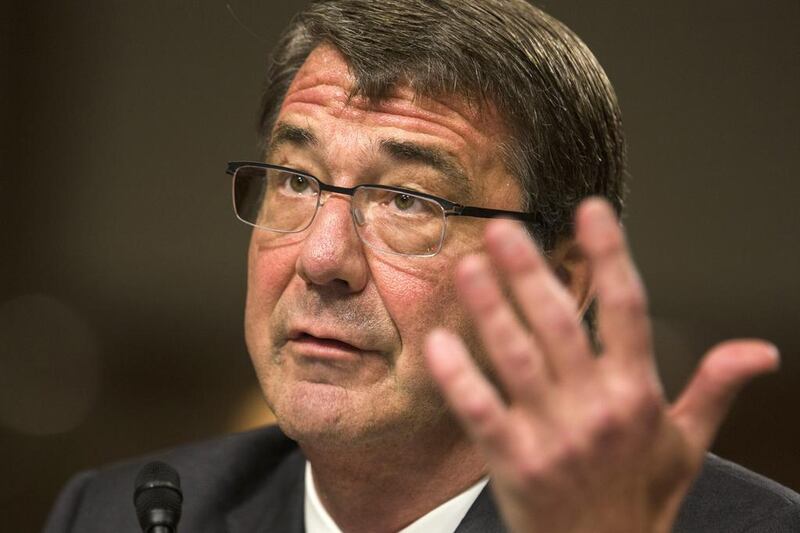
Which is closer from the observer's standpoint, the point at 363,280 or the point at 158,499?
the point at 158,499

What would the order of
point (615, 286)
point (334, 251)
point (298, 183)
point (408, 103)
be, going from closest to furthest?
point (615, 286), point (334, 251), point (408, 103), point (298, 183)

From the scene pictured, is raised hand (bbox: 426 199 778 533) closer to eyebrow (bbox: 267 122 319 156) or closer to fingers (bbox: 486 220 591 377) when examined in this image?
fingers (bbox: 486 220 591 377)

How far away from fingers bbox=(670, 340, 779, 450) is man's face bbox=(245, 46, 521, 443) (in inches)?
32.7

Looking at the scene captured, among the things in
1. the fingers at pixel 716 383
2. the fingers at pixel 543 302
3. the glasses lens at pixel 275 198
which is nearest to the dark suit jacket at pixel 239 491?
the glasses lens at pixel 275 198

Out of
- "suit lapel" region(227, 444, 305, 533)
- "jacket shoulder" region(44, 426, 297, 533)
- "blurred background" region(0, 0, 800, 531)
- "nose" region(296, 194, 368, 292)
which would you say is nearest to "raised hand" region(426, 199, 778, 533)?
"nose" region(296, 194, 368, 292)

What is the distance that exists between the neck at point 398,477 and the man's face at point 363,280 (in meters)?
0.07

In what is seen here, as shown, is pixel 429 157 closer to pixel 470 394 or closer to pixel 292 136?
pixel 292 136

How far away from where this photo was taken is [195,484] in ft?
8.46

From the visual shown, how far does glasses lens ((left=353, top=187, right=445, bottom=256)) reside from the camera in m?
2.09

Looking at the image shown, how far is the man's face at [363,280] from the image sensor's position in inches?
80.4

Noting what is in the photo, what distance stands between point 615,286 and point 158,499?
104 cm

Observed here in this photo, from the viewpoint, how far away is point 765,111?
15.5 ft

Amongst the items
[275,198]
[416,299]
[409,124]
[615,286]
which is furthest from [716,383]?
[275,198]

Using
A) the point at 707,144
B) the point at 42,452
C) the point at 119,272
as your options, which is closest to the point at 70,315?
the point at 119,272
